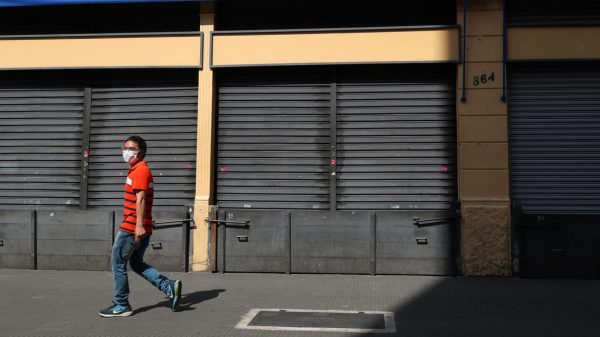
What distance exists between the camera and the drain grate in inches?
222

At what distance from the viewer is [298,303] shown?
267 inches

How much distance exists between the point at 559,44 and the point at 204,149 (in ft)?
19.7

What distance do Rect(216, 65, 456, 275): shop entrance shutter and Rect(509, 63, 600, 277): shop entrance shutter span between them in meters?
1.08

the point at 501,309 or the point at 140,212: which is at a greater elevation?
the point at 140,212

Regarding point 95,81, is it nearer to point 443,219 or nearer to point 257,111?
point 257,111

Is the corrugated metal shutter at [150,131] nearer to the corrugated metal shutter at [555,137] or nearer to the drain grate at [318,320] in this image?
the drain grate at [318,320]

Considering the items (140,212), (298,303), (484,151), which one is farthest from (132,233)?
(484,151)

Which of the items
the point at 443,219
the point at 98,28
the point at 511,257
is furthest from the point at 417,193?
the point at 98,28

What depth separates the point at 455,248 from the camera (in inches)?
338

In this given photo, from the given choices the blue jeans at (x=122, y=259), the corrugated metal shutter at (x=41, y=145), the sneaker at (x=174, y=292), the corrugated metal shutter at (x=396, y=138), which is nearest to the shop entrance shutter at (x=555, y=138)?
the corrugated metal shutter at (x=396, y=138)

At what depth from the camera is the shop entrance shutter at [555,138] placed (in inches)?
340

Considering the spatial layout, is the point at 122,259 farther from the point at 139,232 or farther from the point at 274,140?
the point at 274,140

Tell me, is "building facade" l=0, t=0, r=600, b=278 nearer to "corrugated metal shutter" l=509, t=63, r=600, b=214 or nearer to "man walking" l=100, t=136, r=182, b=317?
"corrugated metal shutter" l=509, t=63, r=600, b=214

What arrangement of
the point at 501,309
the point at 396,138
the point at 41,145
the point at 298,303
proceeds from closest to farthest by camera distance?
the point at 501,309 < the point at 298,303 < the point at 396,138 < the point at 41,145
